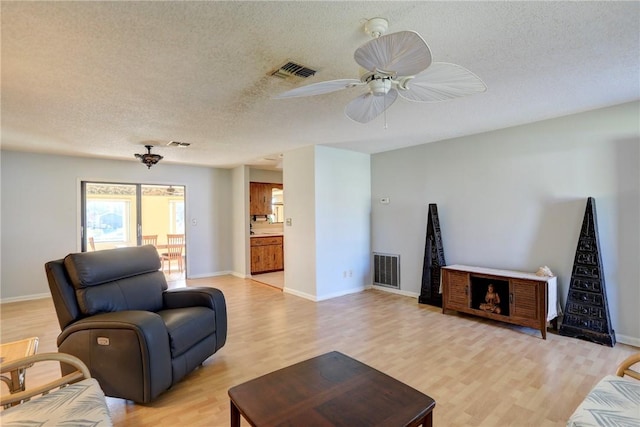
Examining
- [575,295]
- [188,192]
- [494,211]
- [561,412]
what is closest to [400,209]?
[494,211]

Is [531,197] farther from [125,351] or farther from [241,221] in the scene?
[241,221]

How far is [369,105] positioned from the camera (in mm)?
2113

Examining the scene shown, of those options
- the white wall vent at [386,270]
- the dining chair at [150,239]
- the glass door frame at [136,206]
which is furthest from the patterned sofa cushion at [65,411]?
the dining chair at [150,239]

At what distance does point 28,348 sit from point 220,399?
3.91 ft

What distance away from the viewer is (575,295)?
321cm

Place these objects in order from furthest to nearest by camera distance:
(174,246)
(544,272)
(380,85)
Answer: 1. (174,246)
2. (544,272)
3. (380,85)

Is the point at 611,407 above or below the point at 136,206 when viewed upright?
below

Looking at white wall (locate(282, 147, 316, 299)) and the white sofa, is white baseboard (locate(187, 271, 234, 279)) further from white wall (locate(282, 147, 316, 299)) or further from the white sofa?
the white sofa

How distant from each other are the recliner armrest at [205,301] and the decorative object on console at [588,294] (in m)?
3.50

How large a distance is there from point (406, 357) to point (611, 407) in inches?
62.6

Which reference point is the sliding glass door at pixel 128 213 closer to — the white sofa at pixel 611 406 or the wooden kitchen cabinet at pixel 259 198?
the wooden kitchen cabinet at pixel 259 198

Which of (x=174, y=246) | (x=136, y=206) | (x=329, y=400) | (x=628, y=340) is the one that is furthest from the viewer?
(x=174, y=246)

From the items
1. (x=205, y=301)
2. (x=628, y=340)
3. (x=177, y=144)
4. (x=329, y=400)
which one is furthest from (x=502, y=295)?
(x=177, y=144)

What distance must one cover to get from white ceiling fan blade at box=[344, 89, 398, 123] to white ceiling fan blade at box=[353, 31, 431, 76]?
406 millimetres
